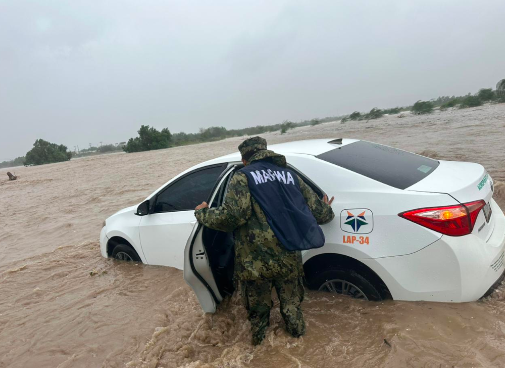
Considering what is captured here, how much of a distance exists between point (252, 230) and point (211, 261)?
2.07ft

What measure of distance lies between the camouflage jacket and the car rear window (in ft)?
2.00

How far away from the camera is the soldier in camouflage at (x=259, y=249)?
236 cm

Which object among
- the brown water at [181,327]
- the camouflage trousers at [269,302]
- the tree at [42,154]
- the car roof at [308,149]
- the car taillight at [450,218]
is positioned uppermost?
the tree at [42,154]

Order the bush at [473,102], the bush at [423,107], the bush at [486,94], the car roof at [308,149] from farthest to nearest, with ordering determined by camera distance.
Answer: the bush at [423,107] < the bush at [473,102] < the bush at [486,94] < the car roof at [308,149]

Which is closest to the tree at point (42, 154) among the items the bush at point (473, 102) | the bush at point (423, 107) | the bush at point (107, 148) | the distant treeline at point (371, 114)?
the distant treeline at point (371, 114)

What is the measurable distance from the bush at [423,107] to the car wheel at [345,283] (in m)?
39.6

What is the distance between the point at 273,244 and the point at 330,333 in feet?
3.10

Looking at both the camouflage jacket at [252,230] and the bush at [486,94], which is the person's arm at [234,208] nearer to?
the camouflage jacket at [252,230]

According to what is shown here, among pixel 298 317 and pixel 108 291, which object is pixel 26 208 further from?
pixel 298 317

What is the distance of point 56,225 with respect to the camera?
327 inches

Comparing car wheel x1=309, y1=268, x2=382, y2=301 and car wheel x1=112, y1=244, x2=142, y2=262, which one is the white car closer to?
car wheel x1=309, y1=268, x2=382, y2=301

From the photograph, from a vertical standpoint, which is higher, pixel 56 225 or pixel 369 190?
pixel 369 190

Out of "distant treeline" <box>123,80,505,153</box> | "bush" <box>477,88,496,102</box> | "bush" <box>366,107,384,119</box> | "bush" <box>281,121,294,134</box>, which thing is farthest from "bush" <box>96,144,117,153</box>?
"bush" <box>477,88,496,102</box>

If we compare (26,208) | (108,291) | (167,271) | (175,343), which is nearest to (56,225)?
(26,208)
